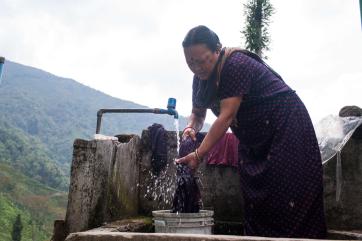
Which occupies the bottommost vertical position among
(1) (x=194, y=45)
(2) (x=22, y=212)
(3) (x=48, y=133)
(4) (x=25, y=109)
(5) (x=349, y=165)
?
(2) (x=22, y=212)

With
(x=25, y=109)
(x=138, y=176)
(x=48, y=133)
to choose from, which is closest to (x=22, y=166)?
(x=48, y=133)

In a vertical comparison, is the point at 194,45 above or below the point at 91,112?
below

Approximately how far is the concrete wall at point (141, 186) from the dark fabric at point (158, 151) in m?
0.07

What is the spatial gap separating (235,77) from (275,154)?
63 cm

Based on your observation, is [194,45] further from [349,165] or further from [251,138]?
[349,165]

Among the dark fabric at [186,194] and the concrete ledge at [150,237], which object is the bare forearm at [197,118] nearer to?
the dark fabric at [186,194]

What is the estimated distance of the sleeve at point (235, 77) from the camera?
114 inches

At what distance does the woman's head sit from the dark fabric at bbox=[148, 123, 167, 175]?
1.63 meters

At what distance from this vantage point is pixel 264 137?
119 inches

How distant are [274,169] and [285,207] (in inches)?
11.0

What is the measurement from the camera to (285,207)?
2.90 m

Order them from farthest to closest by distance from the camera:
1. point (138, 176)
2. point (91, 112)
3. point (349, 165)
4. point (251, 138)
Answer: point (91, 112), point (138, 176), point (349, 165), point (251, 138)

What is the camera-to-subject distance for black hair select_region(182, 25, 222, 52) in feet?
9.91

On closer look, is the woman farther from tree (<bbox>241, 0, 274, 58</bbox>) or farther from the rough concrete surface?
tree (<bbox>241, 0, 274, 58</bbox>)
